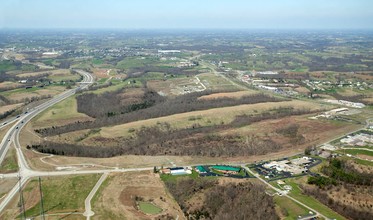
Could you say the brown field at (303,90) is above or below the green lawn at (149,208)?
above

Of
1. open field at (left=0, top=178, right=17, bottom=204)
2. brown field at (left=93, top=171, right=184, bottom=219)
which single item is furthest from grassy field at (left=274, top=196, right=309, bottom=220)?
open field at (left=0, top=178, right=17, bottom=204)

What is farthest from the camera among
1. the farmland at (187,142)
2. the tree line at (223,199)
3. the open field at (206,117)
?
the open field at (206,117)

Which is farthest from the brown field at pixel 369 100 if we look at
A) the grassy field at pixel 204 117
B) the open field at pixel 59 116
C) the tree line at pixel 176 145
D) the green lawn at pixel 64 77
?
the green lawn at pixel 64 77

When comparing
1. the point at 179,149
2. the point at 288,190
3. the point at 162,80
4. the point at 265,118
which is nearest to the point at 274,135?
the point at 265,118

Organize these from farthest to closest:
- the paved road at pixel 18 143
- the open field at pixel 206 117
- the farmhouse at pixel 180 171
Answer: the open field at pixel 206 117 < the farmhouse at pixel 180 171 < the paved road at pixel 18 143

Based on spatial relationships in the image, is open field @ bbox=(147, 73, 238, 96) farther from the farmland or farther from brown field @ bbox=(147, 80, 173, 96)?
the farmland

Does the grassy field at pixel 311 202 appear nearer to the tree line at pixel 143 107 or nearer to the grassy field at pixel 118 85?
the tree line at pixel 143 107

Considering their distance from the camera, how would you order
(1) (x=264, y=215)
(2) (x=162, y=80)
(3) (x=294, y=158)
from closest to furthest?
(1) (x=264, y=215) < (3) (x=294, y=158) < (2) (x=162, y=80)

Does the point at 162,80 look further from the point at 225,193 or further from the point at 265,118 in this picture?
the point at 225,193
